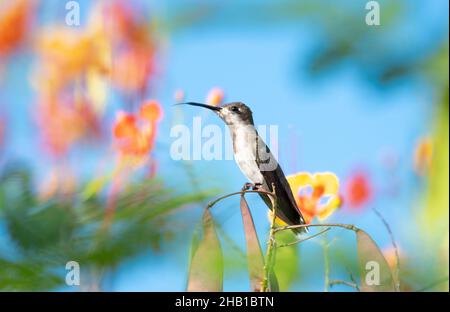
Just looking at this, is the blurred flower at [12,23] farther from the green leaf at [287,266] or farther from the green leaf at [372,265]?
the green leaf at [372,265]

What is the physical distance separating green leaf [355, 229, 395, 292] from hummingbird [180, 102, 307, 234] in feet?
0.79

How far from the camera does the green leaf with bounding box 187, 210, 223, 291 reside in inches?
29.4

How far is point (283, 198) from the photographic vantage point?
1027 mm

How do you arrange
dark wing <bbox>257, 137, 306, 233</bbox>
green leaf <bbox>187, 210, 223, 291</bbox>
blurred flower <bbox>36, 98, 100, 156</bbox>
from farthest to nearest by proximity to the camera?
blurred flower <bbox>36, 98, 100, 156</bbox>, dark wing <bbox>257, 137, 306, 233</bbox>, green leaf <bbox>187, 210, 223, 291</bbox>

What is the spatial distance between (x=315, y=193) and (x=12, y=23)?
46 centimetres

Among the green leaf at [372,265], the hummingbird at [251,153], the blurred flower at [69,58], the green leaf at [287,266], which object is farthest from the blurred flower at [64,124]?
the green leaf at [372,265]

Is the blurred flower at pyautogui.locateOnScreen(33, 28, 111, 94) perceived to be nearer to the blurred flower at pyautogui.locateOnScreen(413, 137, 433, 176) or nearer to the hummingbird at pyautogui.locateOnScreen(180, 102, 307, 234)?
the hummingbird at pyautogui.locateOnScreen(180, 102, 307, 234)

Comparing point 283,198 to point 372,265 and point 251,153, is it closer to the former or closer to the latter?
point 251,153

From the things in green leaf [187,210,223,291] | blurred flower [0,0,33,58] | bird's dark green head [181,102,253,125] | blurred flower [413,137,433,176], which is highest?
blurred flower [0,0,33,58]

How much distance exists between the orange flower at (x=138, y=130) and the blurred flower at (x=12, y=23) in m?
0.17

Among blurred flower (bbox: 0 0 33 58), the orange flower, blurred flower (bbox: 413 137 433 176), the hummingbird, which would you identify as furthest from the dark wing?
blurred flower (bbox: 0 0 33 58)
